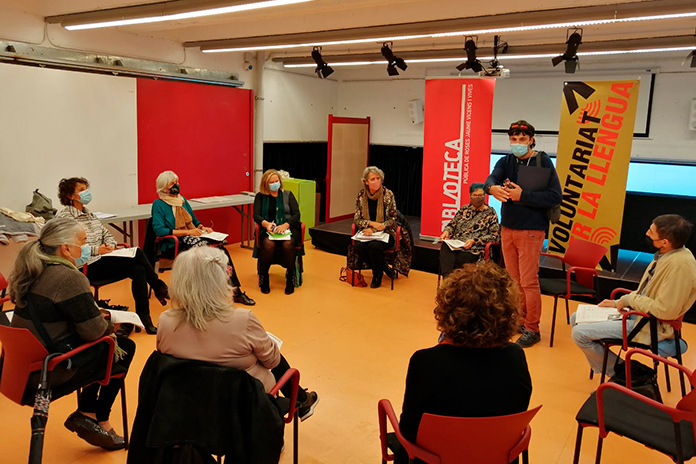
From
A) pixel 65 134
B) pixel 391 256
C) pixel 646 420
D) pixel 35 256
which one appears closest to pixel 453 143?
pixel 391 256

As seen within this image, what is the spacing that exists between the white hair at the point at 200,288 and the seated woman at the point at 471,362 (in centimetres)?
81

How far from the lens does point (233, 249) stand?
7742 mm

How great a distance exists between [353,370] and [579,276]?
214cm

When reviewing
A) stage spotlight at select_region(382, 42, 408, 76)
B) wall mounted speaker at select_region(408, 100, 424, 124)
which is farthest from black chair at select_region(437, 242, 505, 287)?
wall mounted speaker at select_region(408, 100, 424, 124)

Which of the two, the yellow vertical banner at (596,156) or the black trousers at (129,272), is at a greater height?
the yellow vertical banner at (596,156)

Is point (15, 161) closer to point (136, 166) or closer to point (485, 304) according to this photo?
point (136, 166)

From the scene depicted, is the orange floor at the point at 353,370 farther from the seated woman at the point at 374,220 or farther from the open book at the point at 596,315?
the open book at the point at 596,315

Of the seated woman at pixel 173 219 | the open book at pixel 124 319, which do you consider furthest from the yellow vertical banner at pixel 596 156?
the open book at pixel 124 319

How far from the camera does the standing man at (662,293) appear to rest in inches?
124

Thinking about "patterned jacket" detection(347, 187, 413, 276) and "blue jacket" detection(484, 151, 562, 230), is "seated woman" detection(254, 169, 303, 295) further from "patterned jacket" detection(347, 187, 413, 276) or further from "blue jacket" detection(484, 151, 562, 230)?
"blue jacket" detection(484, 151, 562, 230)

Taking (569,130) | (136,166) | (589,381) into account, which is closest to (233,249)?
(136,166)

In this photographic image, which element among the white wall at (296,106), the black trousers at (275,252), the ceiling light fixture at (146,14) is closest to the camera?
the ceiling light fixture at (146,14)

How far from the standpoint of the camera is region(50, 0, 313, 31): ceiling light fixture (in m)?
4.55

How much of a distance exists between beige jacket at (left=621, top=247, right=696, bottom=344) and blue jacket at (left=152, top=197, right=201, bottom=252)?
12.9ft
